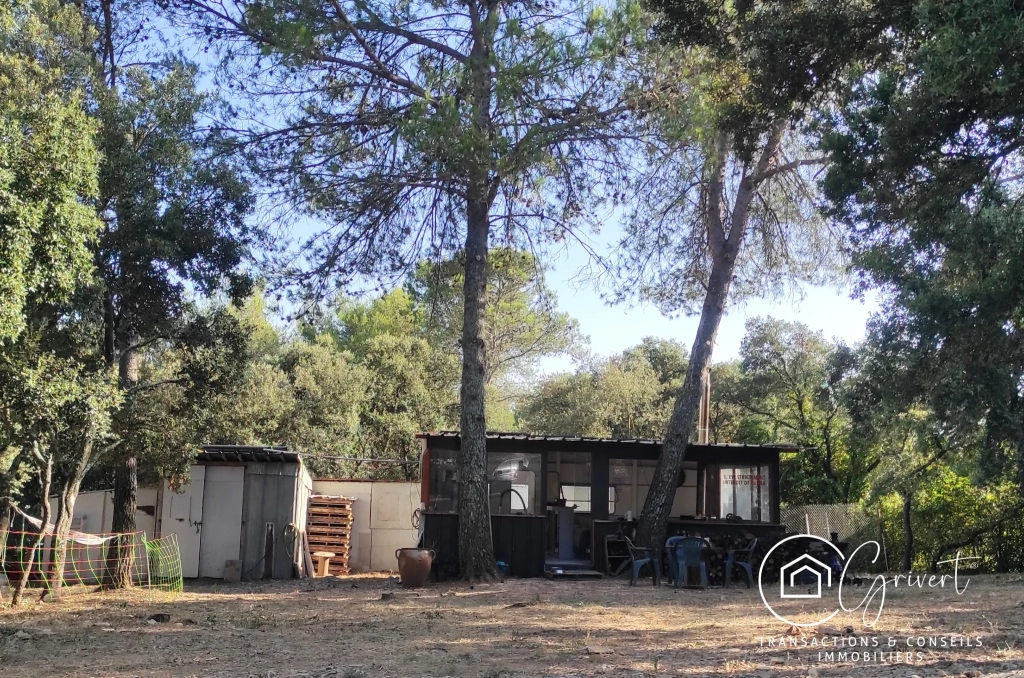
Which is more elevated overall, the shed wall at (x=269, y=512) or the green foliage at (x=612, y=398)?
the green foliage at (x=612, y=398)

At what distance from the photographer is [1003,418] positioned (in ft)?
39.9

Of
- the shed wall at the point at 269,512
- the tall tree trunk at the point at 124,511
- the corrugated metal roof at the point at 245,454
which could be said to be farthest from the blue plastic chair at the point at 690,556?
the tall tree trunk at the point at 124,511

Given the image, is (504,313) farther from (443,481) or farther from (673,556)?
(673,556)

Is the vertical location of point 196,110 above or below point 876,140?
above

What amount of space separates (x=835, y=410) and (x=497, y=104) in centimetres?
1472

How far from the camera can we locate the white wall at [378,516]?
17531 millimetres

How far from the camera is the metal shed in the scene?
14891mm

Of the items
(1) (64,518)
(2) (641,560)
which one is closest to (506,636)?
(2) (641,560)

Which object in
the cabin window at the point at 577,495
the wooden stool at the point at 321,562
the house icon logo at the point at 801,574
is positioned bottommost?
the wooden stool at the point at 321,562

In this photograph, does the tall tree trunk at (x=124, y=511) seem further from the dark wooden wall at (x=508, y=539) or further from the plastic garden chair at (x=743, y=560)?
the plastic garden chair at (x=743, y=560)

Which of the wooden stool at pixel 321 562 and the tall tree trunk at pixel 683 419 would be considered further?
the wooden stool at pixel 321 562

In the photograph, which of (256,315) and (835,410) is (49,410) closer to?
(835,410)

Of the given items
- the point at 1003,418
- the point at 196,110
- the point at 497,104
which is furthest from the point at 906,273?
the point at 196,110

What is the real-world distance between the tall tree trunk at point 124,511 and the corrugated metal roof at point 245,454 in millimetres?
1284
